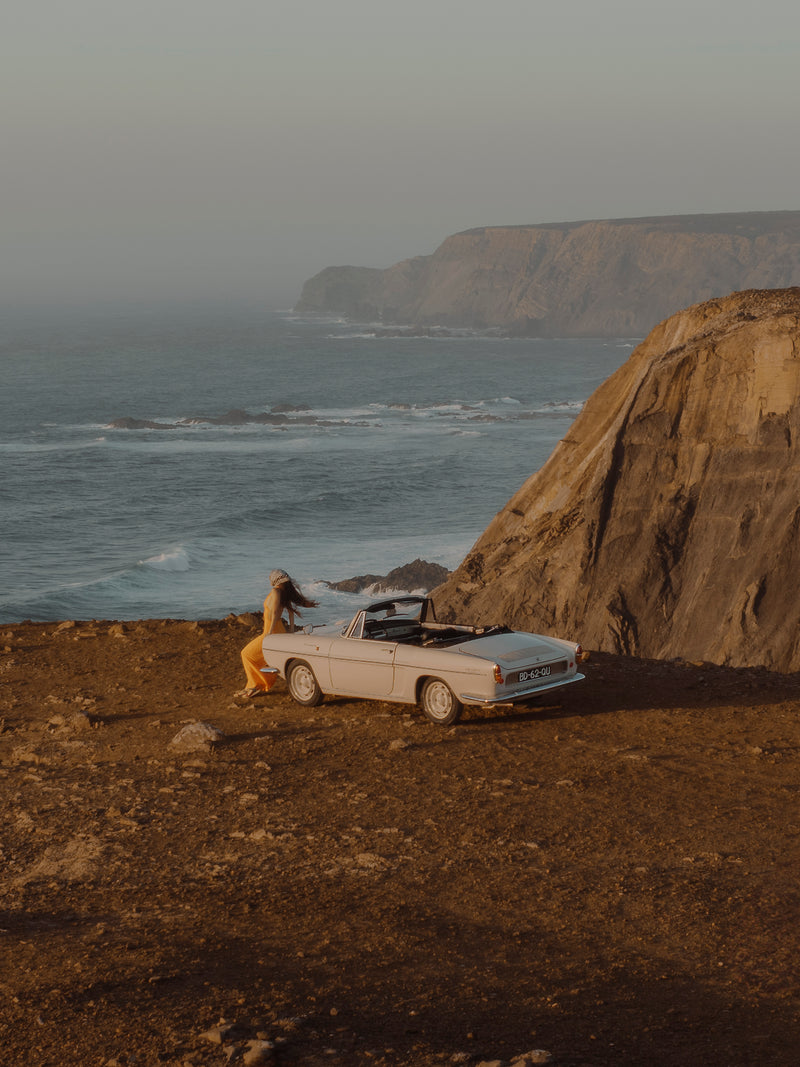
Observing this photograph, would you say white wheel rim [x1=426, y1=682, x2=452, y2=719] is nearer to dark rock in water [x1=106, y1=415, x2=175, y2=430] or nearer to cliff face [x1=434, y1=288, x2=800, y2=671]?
cliff face [x1=434, y1=288, x2=800, y2=671]

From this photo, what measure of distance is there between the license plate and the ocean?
96.5ft

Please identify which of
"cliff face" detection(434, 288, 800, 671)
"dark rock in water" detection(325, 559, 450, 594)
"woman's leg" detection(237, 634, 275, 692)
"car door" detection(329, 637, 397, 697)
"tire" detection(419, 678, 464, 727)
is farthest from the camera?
"dark rock in water" detection(325, 559, 450, 594)

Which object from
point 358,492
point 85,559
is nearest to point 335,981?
point 85,559

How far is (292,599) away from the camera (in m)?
13.6

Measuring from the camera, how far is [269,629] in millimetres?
13523

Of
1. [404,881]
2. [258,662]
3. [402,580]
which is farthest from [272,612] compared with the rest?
[402,580]

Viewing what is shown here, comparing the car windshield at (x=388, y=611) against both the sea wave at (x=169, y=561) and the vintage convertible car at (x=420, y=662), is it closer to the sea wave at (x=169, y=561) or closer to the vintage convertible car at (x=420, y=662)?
the vintage convertible car at (x=420, y=662)

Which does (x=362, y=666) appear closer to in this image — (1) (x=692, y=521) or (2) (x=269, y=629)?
(2) (x=269, y=629)

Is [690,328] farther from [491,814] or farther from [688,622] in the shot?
[491,814]

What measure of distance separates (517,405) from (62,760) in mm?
110904

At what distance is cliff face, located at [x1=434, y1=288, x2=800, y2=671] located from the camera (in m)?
24.0

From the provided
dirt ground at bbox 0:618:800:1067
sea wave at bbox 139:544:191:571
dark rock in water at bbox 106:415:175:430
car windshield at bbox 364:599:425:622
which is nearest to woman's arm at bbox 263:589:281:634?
dirt ground at bbox 0:618:800:1067

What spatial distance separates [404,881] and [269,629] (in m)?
5.86

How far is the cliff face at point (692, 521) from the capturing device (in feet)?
78.9
